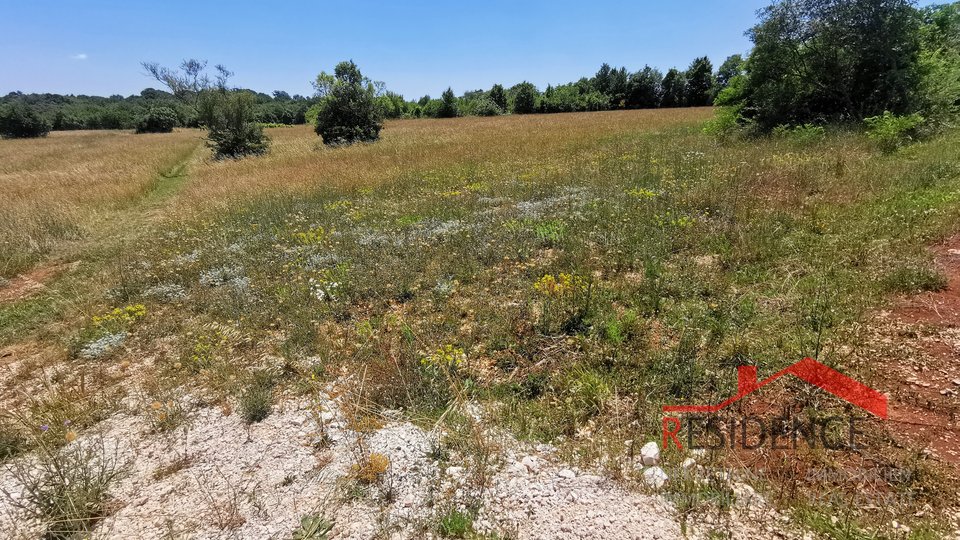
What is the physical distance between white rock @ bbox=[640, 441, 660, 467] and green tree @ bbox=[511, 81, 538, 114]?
6261 cm

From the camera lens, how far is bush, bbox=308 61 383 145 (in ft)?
86.4

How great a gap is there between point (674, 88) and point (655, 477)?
63.5 meters

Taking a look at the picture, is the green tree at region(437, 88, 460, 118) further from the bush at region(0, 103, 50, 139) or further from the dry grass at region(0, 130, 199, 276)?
the bush at region(0, 103, 50, 139)

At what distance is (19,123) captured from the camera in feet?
163

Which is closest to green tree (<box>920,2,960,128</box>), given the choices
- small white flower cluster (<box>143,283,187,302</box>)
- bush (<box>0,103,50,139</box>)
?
small white flower cluster (<box>143,283,187,302</box>)

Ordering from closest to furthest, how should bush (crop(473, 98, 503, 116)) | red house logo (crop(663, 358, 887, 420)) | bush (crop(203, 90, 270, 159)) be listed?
red house logo (crop(663, 358, 887, 420)) → bush (crop(203, 90, 270, 159)) → bush (crop(473, 98, 503, 116))

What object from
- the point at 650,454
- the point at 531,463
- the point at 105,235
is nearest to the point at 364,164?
the point at 105,235

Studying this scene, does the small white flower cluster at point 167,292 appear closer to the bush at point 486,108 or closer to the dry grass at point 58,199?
the dry grass at point 58,199

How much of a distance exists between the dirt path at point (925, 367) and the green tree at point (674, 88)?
59.8 m

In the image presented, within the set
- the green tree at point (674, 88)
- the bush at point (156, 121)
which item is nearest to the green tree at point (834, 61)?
the green tree at point (674, 88)

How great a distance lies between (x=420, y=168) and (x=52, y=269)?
396 inches

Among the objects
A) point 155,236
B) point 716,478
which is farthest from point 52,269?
point 716,478

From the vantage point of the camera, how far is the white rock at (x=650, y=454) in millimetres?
2860

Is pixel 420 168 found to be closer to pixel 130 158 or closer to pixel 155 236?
pixel 155 236
